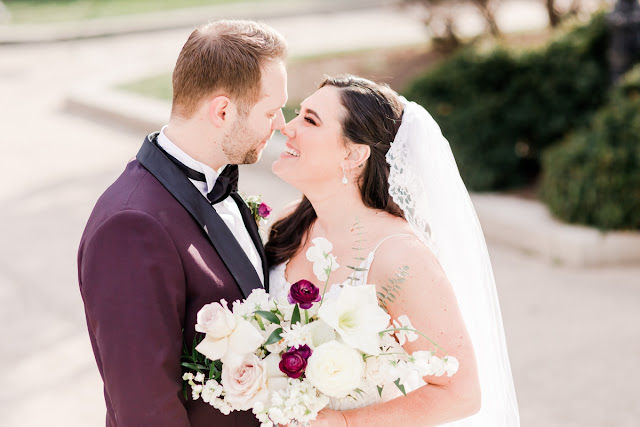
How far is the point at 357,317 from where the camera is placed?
2.29 m

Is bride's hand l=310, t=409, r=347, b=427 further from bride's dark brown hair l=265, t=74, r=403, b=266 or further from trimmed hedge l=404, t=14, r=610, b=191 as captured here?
trimmed hedge l=404, t=14, r=610, b=191

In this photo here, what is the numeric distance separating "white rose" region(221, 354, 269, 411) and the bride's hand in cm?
26

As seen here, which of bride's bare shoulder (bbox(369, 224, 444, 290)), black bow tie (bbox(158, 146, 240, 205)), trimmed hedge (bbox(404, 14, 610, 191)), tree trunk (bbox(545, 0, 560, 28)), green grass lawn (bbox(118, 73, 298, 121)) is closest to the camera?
black bow tie (bbox(158, 146, 240, 205))

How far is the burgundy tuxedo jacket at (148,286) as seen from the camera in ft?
7.12

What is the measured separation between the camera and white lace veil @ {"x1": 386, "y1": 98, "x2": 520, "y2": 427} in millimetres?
3033

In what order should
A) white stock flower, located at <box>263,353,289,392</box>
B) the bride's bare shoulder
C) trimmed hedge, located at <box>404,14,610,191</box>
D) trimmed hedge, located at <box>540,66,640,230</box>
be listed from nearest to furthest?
1. white stock flower, located at <box>263,353,289,392</box>
2. the bride's bare shoulder
3. trimmed hedge, located at <box>540,66,640,230</box>
4. trimmed hedge, located at <box>404,14,610,191</box>

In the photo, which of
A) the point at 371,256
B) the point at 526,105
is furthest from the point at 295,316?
the point at 526,105

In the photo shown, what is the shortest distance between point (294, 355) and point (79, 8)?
21.6m

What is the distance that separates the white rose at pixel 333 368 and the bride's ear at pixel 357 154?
0.97 metres

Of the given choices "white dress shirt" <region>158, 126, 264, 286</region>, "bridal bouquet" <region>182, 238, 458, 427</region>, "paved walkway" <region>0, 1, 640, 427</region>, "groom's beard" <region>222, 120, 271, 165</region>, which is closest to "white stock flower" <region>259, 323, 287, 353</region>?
"bridal bouquet" <region>182, 238, 458, 427</region>

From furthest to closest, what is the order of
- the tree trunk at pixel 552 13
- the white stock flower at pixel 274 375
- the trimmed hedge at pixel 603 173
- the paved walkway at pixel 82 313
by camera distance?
the tree trunk at pixel 552 13 < the trimmed hedge at pixel 603 173 < the paved walkway at pixel 82 313 < the white stock flower at pixel 274 375

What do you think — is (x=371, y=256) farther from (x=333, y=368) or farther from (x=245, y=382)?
(x=245, y=382)

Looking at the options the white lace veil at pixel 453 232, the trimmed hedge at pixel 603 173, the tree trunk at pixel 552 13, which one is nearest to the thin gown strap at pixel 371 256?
the white lace veil at pixel 453 232

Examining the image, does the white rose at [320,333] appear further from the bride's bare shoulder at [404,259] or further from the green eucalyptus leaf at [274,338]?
the bride's bare shoulder at [404,259]
